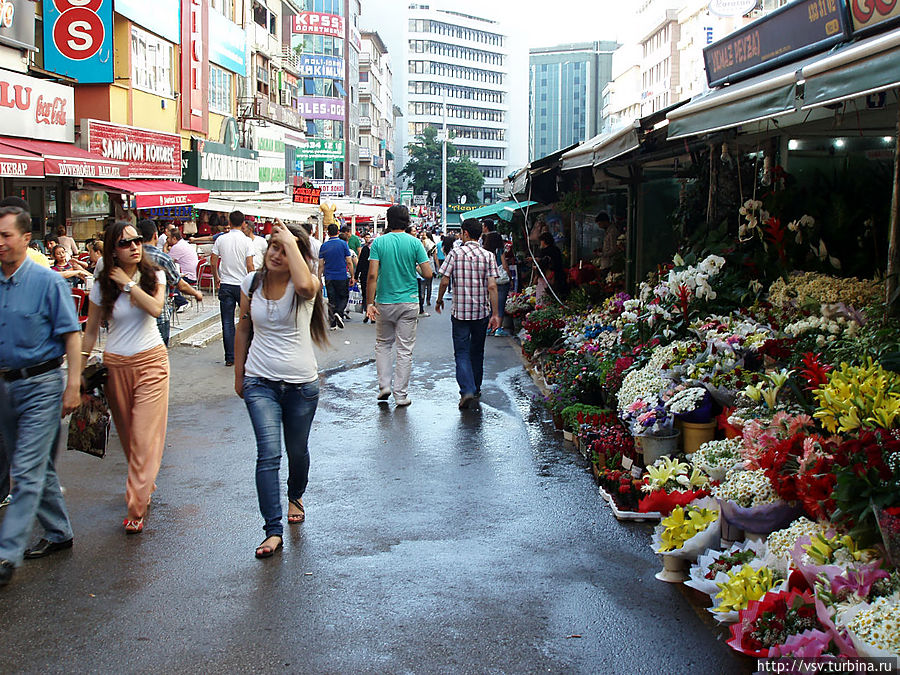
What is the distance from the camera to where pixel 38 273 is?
5105 millimetres

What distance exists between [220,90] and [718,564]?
106 feet

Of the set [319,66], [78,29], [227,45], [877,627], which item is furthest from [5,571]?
[319,66]

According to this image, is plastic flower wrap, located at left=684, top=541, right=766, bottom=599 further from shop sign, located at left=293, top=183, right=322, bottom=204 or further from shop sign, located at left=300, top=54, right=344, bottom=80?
shop sign, located at left=300, top=54, right=344, bottom=80

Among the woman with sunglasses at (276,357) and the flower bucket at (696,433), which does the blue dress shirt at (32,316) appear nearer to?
the woman with sunglasses at (276,357)

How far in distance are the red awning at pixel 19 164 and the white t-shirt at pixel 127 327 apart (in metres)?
9.29

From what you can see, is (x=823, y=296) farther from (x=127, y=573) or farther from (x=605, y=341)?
(x=127, y=573)

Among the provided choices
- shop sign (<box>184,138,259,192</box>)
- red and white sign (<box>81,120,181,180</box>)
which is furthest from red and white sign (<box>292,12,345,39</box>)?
red and white sign (<box>81,120,181,180</box>)

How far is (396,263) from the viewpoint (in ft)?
32.2

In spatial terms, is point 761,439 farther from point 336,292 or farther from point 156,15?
point 156,15

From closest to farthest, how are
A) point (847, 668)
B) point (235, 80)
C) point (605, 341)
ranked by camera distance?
point (847, 668)
point (605, 341)
point (235, 80)

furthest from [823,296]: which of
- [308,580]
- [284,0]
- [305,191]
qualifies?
[284,0]

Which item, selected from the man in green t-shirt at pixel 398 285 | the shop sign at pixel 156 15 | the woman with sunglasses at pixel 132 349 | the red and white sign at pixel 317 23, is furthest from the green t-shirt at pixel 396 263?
the red and white sign at pixel 317 23

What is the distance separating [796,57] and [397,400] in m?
4.99

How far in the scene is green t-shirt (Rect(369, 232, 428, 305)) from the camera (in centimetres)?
981
